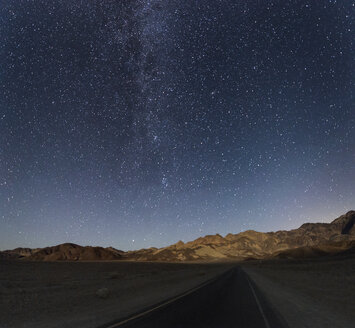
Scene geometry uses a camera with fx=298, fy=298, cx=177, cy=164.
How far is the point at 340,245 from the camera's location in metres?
164

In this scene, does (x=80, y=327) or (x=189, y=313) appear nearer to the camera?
(x=80, y=327)

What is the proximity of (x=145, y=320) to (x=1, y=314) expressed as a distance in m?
6.85

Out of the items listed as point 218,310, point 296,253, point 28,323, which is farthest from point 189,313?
point 296,253

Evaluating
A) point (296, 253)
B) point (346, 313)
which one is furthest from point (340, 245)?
point (346, 313)

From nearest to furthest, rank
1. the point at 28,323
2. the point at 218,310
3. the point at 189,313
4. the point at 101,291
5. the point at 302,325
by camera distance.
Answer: the point at 302,325, the point at 28,323, the point at 189,313, the point at 218,310, the point at 101,291

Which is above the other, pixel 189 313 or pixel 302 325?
pixel 189 313

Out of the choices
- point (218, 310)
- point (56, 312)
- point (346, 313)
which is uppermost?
point (56, 312)

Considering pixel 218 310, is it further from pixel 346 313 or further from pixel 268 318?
pixel 346 313

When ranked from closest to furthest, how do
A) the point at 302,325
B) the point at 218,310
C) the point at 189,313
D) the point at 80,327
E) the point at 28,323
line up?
the point at 80,327
the point at 302,325
the point at 28,323
the point at 189,313
the point at 218,310

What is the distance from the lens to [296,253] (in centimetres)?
16612

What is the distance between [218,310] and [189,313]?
1517 millimetres

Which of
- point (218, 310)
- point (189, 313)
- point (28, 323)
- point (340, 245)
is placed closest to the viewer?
point (28, 323)

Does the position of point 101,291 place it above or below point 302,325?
above

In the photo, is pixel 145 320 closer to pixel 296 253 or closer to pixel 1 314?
pixel 1 314
